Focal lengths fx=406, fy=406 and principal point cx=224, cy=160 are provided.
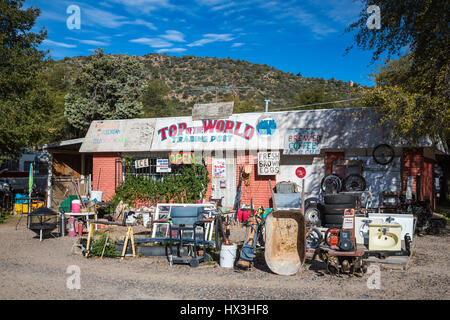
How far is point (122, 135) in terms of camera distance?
57.4 ft

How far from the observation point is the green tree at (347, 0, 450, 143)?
428 inches

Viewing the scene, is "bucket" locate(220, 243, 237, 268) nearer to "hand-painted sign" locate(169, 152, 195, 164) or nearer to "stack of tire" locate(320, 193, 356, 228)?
"stack of tire" locate(320, 193, 356, 228)

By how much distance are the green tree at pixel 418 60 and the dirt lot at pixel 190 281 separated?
3686mm

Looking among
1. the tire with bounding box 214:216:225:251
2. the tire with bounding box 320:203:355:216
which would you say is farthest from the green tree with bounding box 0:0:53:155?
the tire with bounding box 320:203:355:216

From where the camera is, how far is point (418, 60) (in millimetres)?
11836

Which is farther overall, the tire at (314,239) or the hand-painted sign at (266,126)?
the hand-painted sign at (266,126)

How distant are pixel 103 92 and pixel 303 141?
19.9 meters

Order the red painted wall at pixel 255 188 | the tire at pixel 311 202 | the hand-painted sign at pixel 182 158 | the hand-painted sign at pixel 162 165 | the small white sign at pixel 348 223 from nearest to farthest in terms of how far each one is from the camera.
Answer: the small white sign at pixel 348 223, the tire at pixel 311 202, the red painted wall at pixel 255 188, the hand-painted sign at pixel 182 158, the hand-painted sign at pixel 162 165

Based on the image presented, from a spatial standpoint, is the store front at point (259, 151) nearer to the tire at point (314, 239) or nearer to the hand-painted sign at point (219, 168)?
the hand-painted sign at point (219, 168)

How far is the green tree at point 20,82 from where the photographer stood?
14.8m

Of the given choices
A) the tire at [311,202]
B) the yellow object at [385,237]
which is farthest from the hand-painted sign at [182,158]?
the yellow object at [385,237]

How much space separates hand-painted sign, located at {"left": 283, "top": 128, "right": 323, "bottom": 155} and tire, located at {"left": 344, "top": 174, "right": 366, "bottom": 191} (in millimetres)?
1423

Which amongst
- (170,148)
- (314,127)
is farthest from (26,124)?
(314,127)

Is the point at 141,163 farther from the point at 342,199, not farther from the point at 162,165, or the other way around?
the point at 342,199
